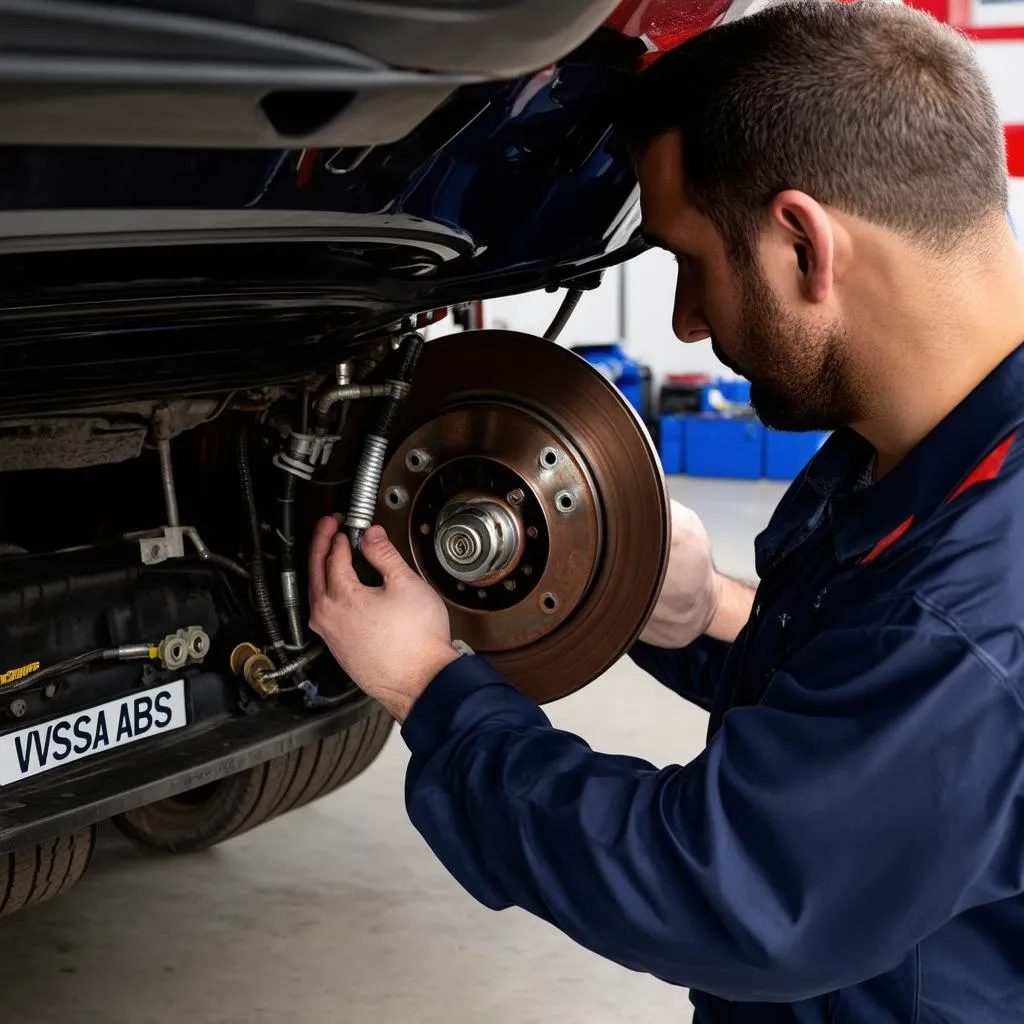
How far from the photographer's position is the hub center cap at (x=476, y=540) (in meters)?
1.25

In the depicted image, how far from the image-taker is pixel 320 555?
1204 millimetres

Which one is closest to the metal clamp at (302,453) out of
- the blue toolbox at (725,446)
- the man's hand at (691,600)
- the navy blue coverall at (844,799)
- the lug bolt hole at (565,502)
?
the lug bolt hole at (565,502)

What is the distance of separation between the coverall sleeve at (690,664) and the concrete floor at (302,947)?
1.41ft

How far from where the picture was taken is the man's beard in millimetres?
866

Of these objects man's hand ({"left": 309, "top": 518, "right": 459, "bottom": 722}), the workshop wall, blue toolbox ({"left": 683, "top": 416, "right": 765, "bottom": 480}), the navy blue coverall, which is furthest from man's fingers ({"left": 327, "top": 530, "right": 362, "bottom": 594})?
the workshop wall

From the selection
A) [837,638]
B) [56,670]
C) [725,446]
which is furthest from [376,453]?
[725,446]

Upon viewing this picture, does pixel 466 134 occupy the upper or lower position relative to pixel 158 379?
upper

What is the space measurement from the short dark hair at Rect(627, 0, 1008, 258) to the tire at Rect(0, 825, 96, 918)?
96 cm

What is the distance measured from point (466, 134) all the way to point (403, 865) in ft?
3.98

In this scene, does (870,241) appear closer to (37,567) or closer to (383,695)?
(383,695)

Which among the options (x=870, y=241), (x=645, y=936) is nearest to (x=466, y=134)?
(x=870, y=241)

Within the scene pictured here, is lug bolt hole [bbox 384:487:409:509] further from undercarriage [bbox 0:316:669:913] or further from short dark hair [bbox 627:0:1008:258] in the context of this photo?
short dark hair [bbox 627:0:1008:258]

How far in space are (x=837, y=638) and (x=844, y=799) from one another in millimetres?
100

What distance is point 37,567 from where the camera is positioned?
139 cm
